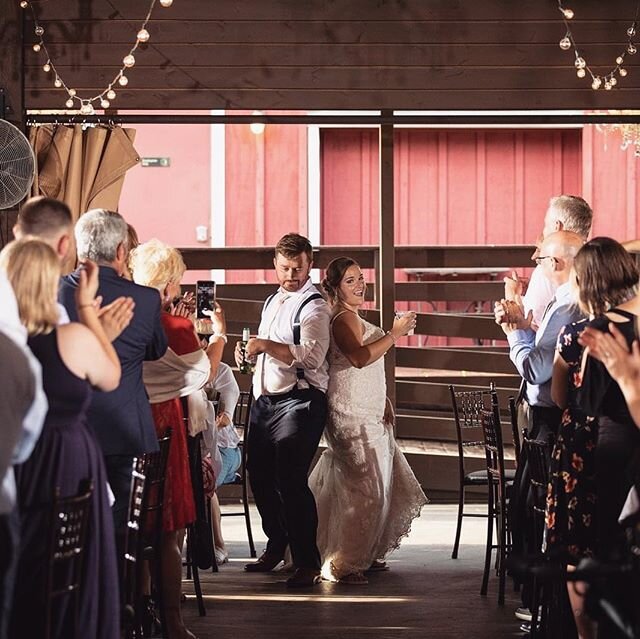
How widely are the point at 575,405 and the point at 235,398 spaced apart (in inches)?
117

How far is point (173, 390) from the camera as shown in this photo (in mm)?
4996

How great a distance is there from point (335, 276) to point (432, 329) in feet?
11.4

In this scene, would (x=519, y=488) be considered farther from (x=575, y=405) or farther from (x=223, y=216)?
(x=223, y=216)

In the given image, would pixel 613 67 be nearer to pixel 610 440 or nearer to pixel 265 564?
pixel 265 564

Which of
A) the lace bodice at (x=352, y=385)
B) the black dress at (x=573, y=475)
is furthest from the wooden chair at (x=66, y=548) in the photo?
the lace bodice at (x=352, y=385)

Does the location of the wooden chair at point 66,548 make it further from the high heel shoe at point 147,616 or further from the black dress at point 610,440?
the black dress at point 610,440

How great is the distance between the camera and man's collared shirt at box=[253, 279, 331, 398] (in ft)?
21.0

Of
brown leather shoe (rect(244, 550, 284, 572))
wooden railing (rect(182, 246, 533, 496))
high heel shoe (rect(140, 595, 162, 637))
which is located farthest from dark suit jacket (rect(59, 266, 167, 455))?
wooden railing (rect(182, 246, 533, 496))

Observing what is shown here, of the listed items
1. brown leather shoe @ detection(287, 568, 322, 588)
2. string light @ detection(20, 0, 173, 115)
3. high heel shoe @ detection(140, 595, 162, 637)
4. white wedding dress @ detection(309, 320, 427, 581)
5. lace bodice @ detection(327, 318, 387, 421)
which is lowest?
brown leather shoe @ detection(287, 568, 322, 588)

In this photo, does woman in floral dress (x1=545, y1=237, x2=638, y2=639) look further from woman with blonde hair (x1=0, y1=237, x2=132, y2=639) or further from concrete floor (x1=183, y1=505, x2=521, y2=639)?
woman with blonde hair (x1=0, y1=237, x2=132, y2=639)

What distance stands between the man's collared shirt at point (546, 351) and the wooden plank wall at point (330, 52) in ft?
9.58

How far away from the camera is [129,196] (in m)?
12.9

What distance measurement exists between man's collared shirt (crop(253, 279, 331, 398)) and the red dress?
1.35 m

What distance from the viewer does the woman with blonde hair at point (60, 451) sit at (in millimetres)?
3398
